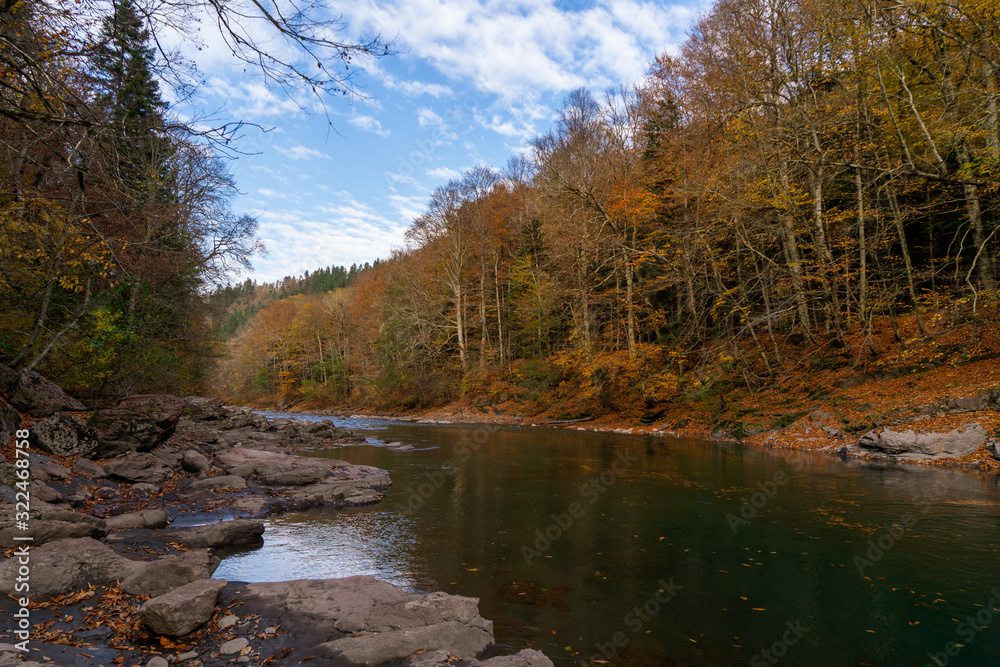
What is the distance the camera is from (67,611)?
3900 millimetres

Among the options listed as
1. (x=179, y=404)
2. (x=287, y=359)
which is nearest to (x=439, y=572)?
(x=179, y=404)

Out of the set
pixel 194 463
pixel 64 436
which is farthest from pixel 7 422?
pixel 194 463

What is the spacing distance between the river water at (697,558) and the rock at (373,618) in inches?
19.6

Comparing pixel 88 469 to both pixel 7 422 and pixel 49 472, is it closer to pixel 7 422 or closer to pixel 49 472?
pixel 49 472

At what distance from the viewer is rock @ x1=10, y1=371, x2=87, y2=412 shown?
30.3ft

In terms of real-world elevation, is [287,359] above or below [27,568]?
above

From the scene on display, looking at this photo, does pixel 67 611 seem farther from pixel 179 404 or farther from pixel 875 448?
pixel 875 448

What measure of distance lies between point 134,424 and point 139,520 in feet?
15.0

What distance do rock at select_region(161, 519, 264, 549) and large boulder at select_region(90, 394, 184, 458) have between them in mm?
4854

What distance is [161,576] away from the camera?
448 cm

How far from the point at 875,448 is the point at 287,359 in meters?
56.3

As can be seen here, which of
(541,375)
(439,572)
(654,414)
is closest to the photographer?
(439,572)

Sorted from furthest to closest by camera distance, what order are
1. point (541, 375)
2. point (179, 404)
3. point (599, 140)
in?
point (541, 375) < point (599, 140) < point (179, 404)

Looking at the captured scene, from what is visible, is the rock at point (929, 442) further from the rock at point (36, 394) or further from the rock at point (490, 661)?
the rock at point (36, 394)
